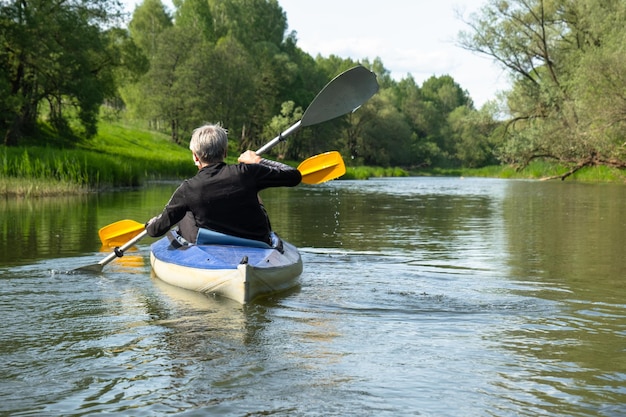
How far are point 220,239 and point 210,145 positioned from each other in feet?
2.50

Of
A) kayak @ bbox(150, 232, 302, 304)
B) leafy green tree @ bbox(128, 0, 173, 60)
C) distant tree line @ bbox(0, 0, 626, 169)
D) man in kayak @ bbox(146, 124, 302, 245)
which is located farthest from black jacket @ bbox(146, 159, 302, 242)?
leafy green tree @ bbox(128, 0, 173, 60)

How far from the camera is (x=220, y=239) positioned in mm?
6266

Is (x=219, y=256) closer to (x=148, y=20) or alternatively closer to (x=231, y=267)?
(x=231, y=267)

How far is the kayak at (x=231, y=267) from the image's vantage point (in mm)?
5781

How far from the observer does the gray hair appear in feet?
20.1

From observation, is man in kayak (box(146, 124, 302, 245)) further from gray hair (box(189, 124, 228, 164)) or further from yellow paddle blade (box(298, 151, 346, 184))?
yellow paddle blade (box(298, 151, 346, 184))

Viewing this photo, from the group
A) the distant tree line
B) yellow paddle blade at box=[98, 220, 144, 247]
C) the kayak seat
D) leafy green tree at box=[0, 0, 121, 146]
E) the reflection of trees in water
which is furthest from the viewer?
the distant tree line

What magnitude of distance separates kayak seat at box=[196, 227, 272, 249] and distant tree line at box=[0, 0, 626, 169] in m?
22.7

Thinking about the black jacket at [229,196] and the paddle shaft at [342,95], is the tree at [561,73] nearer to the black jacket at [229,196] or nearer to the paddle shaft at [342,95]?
the paddle shaft at [342,95]

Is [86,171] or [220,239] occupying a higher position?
[86,171]

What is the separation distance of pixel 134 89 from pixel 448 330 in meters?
56.4

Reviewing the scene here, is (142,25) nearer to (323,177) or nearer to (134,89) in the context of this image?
(134,89)

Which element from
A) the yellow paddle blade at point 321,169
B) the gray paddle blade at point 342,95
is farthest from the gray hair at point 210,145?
the gray paddle blade at point 342,95

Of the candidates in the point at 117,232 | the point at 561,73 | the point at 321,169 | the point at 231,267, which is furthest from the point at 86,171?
the point at 561,73
